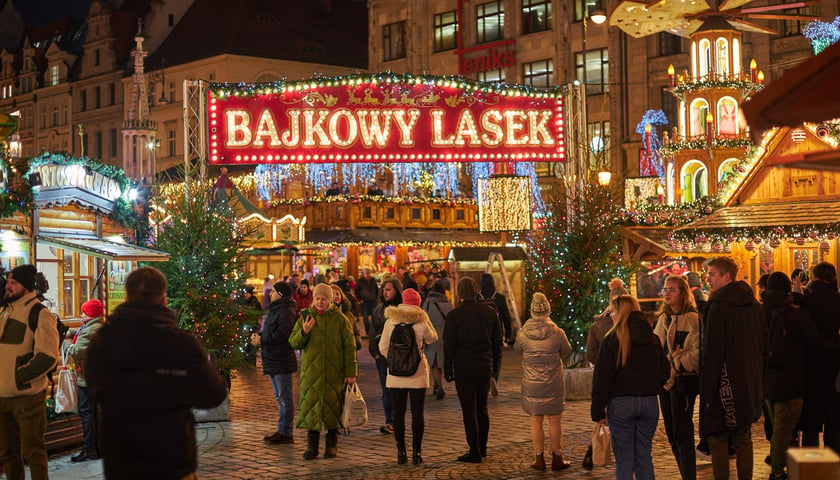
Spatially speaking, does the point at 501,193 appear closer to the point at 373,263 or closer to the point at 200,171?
the point at 200,171

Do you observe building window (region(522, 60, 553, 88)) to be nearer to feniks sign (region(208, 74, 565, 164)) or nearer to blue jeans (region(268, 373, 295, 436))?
feniks sign (region(208, 74, 565, 164))

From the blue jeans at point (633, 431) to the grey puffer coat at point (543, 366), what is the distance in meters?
2.01

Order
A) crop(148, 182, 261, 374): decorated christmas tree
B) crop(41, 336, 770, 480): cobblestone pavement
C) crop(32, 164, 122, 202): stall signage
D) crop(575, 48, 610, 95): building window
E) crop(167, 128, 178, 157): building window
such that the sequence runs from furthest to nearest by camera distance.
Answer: crop(167, 128, 178, 157): building window, crop(575, 48, 610, 95): building window, crop(32, 164, 122, 202): stall signage, crop(148, 182, 261, 374): decorated christmas tree, crop(41, 336, 770, 480): cobblestone pavement

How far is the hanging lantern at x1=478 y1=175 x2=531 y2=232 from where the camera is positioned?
17.5 meters

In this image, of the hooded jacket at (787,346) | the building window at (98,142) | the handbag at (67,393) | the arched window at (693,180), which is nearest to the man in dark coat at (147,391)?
the hooded jacket at (787,346)

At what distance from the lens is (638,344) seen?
7.84 metres

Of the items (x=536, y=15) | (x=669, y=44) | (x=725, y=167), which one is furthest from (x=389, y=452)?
(x=536, y=15)

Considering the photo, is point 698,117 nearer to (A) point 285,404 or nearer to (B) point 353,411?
(A) point 285,404

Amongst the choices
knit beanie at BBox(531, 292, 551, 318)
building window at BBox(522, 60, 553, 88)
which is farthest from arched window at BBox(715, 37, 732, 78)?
knit beanie at BBox(531, 292, 551, 318)

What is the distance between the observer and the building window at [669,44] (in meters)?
42.2

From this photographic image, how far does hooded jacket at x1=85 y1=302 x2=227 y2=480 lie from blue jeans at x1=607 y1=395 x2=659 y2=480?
3.35m

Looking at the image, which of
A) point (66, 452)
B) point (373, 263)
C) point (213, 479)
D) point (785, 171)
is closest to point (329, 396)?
point (213, 479)

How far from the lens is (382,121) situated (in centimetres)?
1652

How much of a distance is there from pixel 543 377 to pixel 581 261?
518 centimetres
